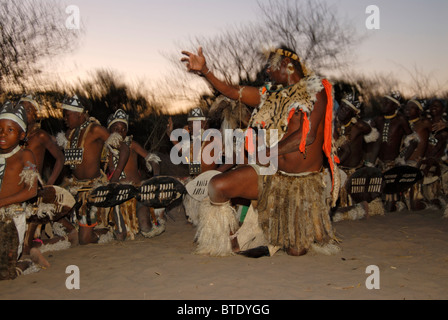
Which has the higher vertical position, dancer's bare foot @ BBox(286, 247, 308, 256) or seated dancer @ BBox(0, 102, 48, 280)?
seated dancer @ BBox(0, 102, 48, 280)

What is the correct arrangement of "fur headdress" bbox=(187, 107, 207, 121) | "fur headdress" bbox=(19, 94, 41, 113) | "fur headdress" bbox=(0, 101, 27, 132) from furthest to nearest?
"fur headdress" bbox=(187, 107, 207, 121)
"fur headdress" bbox=(19, 94, 41, 113)
"fur headdress" bbox=(0, 101, 27, 132)

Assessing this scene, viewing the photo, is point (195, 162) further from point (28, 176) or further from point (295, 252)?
point (28, 176)

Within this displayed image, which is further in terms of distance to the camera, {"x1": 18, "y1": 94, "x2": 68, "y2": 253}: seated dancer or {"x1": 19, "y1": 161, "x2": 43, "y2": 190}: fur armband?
{"x1": 18, "y1": 94, "x2": 68, "y2": 253}: seated dancer

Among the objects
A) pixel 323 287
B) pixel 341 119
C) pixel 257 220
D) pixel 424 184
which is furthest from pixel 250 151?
pixel 424 184

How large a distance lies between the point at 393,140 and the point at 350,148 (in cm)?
113

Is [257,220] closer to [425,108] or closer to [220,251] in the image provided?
[220,251]

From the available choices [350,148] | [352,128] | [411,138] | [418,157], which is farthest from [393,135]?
[350,148]

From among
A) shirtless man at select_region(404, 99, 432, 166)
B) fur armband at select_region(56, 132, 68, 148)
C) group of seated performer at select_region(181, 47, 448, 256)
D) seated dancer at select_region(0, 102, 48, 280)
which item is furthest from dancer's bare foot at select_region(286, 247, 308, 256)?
→ shirtless man at select_region(404, 99, 432, 166)

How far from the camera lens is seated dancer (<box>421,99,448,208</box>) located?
6891 mm

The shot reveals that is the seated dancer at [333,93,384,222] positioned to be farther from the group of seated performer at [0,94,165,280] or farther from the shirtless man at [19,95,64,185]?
the shirtless man at [19,95,64,185]

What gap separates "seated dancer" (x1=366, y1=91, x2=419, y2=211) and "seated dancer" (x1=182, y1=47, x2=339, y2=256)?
3310mm

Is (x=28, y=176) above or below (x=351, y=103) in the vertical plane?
below

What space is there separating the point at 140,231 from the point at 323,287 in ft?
8.68

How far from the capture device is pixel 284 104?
3705 mm
